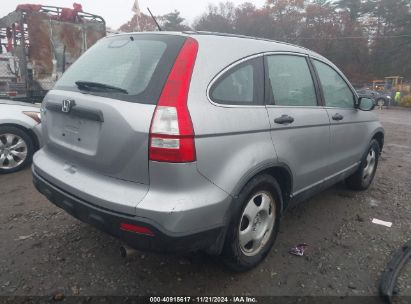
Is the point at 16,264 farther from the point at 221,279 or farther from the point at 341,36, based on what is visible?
the point at 341,36

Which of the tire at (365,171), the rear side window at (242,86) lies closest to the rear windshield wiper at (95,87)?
the rear side window at (242,86)

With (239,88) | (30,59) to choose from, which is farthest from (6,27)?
(239,88)

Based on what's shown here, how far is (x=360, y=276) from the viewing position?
8.57ft

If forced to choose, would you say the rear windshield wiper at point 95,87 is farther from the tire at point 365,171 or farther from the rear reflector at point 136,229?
the tire at point 365,171

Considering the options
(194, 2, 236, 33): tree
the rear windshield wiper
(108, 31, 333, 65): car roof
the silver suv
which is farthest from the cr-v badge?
(194, 2, 236, 33): tree

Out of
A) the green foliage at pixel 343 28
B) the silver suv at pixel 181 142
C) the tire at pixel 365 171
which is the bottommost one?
the tire at pixel 365 171

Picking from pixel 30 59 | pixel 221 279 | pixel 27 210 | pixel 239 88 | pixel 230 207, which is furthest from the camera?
pixel 30 59

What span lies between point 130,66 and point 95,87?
0.93 feet

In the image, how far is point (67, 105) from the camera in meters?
2.30

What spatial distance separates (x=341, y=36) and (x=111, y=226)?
176 ft

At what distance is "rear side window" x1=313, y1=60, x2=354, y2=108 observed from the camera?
10.9 ft

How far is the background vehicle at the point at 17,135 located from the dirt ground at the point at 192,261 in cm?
111

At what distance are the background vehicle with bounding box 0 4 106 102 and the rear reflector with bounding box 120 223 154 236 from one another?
6730 mm

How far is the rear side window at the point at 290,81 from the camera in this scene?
262cm
